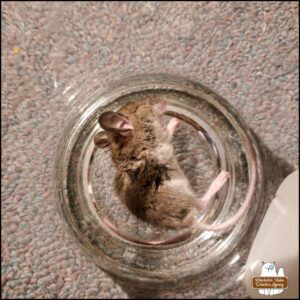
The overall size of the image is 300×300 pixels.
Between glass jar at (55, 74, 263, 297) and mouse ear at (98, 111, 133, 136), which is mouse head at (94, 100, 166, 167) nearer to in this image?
mouse ear at (98, 111, 133, 136)

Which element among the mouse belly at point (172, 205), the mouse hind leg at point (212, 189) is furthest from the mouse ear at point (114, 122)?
the mouse hind leg at point (212, 189)

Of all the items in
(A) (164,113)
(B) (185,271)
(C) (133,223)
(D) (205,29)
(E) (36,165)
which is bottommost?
(B) (185,271)

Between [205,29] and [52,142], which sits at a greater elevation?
[205,29]

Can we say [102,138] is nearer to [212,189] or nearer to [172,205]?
[172,205]

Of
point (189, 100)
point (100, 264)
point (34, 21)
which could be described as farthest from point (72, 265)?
point (34, 21)

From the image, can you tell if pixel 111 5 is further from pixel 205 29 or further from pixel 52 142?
pixel 52 142

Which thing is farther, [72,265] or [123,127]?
[72,265]

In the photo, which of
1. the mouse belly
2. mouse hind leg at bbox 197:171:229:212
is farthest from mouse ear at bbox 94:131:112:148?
mouse hind leg at bbox 197:171:229:212
